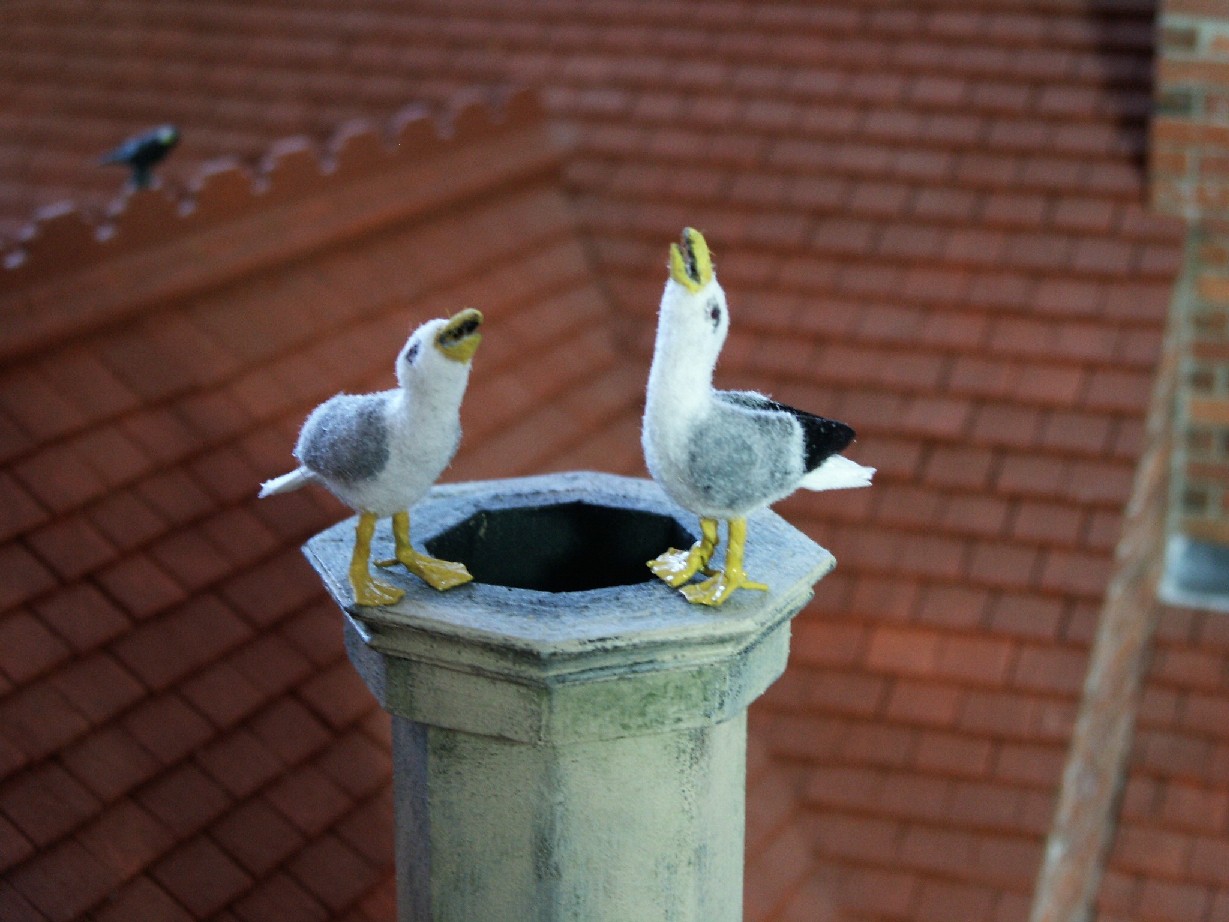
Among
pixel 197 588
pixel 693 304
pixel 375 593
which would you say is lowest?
pixel 197 588

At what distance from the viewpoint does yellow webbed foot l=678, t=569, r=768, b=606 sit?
8.93ft

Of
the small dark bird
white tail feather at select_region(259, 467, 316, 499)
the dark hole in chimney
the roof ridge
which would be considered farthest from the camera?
the small dark bird

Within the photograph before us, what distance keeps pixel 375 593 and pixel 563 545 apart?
57cm

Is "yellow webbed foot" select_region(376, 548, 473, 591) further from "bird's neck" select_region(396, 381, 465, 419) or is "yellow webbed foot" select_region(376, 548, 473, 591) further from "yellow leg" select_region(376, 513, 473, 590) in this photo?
"bird's neck" select_region(396, 381, 465, 419)

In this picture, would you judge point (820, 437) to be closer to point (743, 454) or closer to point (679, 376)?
point (743, 454)

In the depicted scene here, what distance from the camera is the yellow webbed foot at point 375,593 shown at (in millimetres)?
2729

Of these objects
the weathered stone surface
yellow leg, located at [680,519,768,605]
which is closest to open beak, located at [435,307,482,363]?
the weathered stone surface

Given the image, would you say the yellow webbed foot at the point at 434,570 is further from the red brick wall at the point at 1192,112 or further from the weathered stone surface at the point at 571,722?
the red brick wall at the point at 1192,112

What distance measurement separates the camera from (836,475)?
9.28ft

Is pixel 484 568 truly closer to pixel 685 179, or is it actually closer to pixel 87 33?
pixel 685 179

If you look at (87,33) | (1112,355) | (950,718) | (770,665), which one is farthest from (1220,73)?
(87,33)

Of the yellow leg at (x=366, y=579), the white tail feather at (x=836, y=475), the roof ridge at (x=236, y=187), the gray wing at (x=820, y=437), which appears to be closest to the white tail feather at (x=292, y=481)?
the yellow leg at (x=366, y=579)

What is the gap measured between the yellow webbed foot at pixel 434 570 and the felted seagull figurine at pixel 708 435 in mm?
343

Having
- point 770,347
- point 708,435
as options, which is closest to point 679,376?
point 708,435
